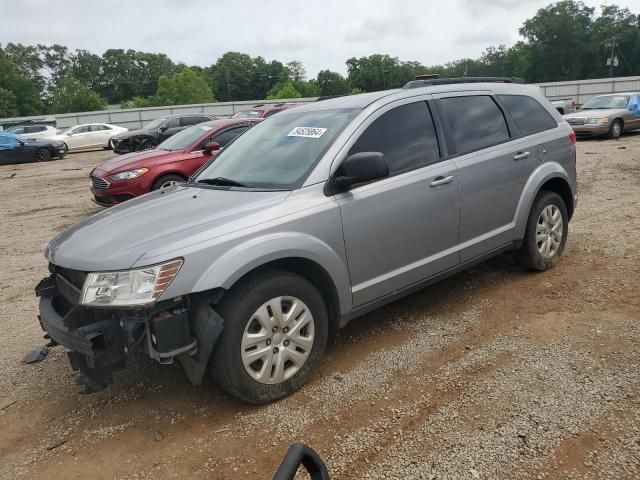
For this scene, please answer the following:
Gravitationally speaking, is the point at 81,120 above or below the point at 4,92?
below

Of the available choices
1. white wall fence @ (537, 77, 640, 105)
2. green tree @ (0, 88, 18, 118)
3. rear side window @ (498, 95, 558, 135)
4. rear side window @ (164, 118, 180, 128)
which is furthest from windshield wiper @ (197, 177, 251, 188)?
green tree @ (0, 88, 18, 118)

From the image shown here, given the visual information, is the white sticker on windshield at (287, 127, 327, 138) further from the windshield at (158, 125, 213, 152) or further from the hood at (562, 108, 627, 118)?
the hood at (562, 108, 627, 118)

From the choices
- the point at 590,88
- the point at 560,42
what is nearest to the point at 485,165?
the point at 590,88

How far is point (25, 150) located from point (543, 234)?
74.2ft

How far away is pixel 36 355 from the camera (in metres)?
4.00

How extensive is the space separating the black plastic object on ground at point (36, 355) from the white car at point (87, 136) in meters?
24.9

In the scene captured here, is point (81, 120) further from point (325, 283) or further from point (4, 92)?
point (325, 283)

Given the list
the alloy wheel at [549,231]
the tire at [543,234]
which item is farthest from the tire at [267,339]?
the alloy wheel at [549,231]

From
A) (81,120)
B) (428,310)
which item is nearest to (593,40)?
(81,120)

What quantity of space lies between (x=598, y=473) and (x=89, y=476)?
2.50m

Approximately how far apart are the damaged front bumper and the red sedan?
567cm

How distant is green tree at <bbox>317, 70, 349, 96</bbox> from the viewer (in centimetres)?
9856

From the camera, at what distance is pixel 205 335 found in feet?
9.12

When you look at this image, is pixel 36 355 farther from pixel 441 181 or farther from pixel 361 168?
pixel 441 181
